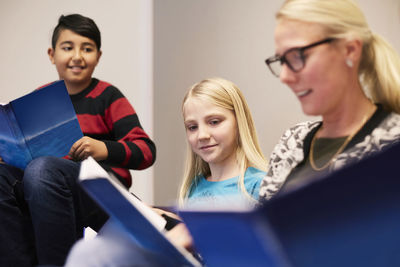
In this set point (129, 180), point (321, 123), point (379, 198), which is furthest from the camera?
point (129, 180)

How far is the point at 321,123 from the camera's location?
787 millimetres

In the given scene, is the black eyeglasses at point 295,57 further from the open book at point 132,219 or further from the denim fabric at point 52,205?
the denim fabric at point 52,205

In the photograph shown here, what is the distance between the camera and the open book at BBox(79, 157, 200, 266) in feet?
2.02

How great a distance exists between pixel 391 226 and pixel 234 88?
93 centimetres

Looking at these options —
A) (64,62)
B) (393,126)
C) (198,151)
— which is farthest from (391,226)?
(64,62)

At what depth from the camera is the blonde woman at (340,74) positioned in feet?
2.15

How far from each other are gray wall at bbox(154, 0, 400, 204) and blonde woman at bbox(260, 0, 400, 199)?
1.13 meters

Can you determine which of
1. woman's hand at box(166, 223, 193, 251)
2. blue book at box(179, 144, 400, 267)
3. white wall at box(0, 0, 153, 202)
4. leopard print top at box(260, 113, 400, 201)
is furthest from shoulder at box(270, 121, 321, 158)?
white wall at box(0, 0, 153, 202)

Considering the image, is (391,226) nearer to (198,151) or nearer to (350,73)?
(350,73)

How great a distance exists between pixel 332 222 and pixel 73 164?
0.97 meters

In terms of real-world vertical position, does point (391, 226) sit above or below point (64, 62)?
below

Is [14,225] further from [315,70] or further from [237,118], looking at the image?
[315,70]

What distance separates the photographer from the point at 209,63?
222cm

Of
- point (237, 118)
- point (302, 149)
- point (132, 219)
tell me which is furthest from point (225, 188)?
point (132, 219)
